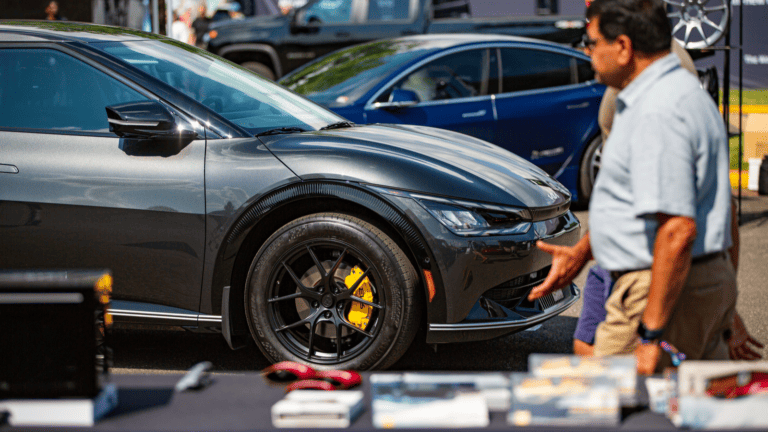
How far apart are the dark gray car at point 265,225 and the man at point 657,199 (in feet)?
4.65

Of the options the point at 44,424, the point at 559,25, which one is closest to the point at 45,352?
the point at 44,424

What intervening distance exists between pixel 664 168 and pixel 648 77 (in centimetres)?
26

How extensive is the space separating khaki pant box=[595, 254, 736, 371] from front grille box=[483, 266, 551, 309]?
54.6 inches

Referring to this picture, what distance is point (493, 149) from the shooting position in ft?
15.8

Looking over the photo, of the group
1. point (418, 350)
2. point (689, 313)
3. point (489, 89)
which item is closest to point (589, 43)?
point (689, 313)

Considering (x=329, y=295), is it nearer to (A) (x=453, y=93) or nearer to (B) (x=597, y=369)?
(B) (x=597, y=369)

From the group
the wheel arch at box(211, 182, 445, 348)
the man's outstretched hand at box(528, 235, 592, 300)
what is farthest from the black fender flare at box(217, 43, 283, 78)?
the man's outstretched hand at box(528, 235, 592, 300)

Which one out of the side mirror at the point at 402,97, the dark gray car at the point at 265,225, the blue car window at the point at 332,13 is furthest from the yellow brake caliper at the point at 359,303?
the blue car window at the point at 332,13

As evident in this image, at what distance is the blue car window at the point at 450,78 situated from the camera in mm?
7629

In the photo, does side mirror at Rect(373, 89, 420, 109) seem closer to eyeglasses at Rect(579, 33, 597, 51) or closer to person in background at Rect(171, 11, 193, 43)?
eyeglasses at Rect(579, 33, 597, 51)

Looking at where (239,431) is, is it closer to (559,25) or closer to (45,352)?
(45,352)

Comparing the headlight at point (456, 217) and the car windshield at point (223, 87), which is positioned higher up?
the car windshield at point (223, 87)

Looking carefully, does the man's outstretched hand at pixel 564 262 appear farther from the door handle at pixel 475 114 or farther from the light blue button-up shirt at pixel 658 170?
the door handle at pixel 475 114

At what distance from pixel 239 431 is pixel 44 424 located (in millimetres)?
408
